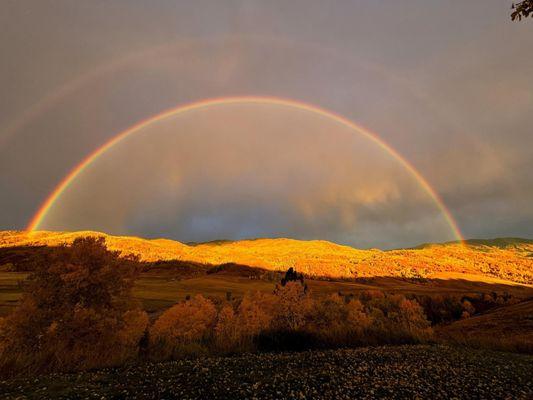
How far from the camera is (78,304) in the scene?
784 inches

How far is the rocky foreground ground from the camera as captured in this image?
8.28 m

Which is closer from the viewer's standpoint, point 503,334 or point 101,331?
point 101,331

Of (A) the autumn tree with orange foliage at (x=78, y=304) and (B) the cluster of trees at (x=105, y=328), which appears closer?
(B) the cluster of trees at (x=105, y=328)

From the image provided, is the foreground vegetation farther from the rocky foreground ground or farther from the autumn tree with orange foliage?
the rocky foreground ground

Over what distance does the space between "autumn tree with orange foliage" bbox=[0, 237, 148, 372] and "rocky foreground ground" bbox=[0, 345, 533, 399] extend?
7720mm

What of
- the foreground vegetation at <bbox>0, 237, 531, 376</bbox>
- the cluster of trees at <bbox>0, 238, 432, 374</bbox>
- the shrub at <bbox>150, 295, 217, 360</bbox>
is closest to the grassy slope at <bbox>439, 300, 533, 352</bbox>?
the foreground vegetation at <bbox>0, 237, 531, 376</bbox>

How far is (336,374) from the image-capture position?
10102mm

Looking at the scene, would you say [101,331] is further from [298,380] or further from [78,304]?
[298,380]

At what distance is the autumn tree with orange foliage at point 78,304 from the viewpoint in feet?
59.5

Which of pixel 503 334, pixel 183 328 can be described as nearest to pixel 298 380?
pixel 503 334

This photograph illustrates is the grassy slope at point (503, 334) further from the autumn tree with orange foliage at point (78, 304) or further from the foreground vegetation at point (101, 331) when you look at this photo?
the autumn tree with orange foliage at point (78, 304)

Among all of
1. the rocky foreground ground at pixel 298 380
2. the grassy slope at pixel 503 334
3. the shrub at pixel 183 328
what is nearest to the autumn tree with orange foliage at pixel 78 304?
the shrub at pixel 183 328

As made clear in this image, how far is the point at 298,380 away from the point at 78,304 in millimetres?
15756

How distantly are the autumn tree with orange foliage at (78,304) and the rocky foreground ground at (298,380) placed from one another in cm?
772
